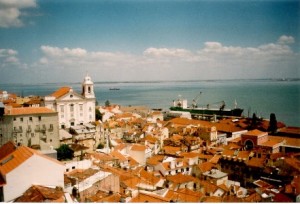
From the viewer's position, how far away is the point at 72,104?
28.9 feet

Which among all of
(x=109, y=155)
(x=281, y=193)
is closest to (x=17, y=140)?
(x=109, y=155)

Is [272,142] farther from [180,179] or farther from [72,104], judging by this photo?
[72,104]

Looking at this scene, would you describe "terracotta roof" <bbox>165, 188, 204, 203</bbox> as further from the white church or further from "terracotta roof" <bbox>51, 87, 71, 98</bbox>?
"terracotta roof" <bbox>51, 87, 71, 98</bbox>

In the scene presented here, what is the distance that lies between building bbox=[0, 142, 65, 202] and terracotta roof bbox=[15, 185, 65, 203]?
0.35 ft

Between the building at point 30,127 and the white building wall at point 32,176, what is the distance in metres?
2.37

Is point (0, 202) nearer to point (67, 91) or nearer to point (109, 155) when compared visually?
point (109, 155)

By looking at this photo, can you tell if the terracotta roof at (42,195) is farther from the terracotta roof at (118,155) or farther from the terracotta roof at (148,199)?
the terracotta roof at (118,155)

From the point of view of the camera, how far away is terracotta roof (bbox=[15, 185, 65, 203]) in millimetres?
3258

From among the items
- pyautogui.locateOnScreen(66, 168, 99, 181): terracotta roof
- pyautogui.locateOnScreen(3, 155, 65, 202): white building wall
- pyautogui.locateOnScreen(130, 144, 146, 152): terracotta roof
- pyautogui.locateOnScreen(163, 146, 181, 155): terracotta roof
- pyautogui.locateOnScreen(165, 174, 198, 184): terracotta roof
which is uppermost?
→ pyautogui.locateOnScreen(3, 155, 65, 202): white building wall

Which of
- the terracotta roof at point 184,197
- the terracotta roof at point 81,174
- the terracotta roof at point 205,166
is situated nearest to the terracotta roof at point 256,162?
the terracotta roof at point 205,166

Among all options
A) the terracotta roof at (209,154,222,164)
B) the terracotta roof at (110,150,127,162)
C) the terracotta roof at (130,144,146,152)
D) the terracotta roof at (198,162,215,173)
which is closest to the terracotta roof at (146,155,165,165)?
the terracotta roof at (130,144,146,152)

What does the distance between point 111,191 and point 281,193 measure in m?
2.17

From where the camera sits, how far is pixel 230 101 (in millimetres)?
18656

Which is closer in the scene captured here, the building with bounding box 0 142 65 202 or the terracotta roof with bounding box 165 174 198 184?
the building with bounding box 0 142 65 202
